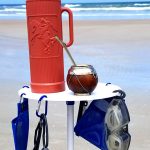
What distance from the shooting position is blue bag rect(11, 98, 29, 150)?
2338 mm

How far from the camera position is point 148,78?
6469 mm

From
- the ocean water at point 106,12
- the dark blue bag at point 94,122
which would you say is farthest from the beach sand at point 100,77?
the ocean water at point 106,12

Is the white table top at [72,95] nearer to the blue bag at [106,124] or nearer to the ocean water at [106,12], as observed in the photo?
the blue bag at [106,124]

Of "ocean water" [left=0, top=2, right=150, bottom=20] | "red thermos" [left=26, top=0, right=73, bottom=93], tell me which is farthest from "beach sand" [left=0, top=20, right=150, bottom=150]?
"ocean water" [left=0, top=2, right=150, bottom=20]

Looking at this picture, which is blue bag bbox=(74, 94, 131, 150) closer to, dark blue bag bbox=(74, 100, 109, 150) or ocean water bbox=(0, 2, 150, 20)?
dark blue bag bbox=(74, 100, 109, 150)

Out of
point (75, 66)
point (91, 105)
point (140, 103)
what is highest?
point (75, 66)

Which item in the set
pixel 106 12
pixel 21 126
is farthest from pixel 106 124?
pixel 106 12

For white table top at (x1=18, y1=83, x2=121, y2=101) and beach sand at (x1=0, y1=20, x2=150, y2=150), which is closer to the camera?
white table top at (x1=18, y1=83, x2=121, y2=101)

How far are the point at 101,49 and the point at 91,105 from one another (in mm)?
7853

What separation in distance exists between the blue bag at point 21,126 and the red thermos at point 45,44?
0.34 feet

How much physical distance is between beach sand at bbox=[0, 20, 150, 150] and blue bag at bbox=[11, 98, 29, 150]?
142cm

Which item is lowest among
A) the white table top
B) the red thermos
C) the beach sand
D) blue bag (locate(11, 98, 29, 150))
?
the beach sand

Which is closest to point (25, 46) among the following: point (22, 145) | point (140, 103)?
point (140, 103)

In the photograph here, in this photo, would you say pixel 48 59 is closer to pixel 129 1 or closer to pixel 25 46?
pixel 25 46
